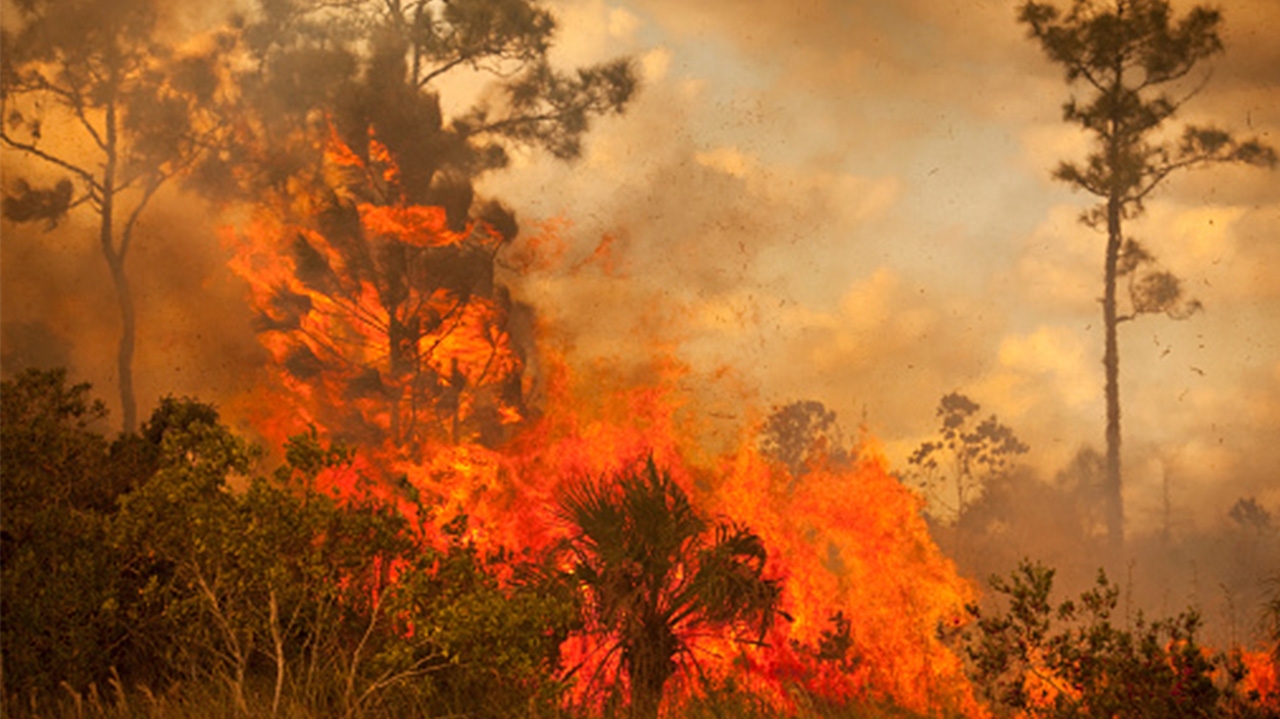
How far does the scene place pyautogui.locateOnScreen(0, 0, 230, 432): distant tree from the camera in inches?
641

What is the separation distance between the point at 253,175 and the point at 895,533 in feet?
29.5

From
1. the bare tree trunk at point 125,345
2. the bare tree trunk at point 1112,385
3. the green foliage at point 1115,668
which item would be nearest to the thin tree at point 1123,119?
the bare tree trunk at point 1112,385

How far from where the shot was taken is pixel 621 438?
14656 millimetres

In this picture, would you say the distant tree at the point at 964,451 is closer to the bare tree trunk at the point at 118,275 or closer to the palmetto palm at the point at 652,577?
the palmetto palm at the point at 652,577

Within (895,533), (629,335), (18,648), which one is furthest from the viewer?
(629,335)

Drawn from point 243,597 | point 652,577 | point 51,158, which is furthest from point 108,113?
point 652,577

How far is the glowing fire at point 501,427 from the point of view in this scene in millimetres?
14156

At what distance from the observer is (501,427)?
16156 millimetres

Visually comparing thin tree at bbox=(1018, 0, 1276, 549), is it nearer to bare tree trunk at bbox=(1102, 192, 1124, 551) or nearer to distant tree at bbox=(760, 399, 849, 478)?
bare tree trunk at bbox=(1102, 192, 1124, 551)

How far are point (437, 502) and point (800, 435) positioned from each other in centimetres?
525

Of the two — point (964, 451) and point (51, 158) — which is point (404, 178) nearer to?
point (51, 158)

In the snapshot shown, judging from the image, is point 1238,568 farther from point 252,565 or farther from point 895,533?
point 252,565

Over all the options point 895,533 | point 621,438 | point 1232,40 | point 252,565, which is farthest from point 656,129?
point 252,565

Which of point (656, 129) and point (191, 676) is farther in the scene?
point (656, 129)
